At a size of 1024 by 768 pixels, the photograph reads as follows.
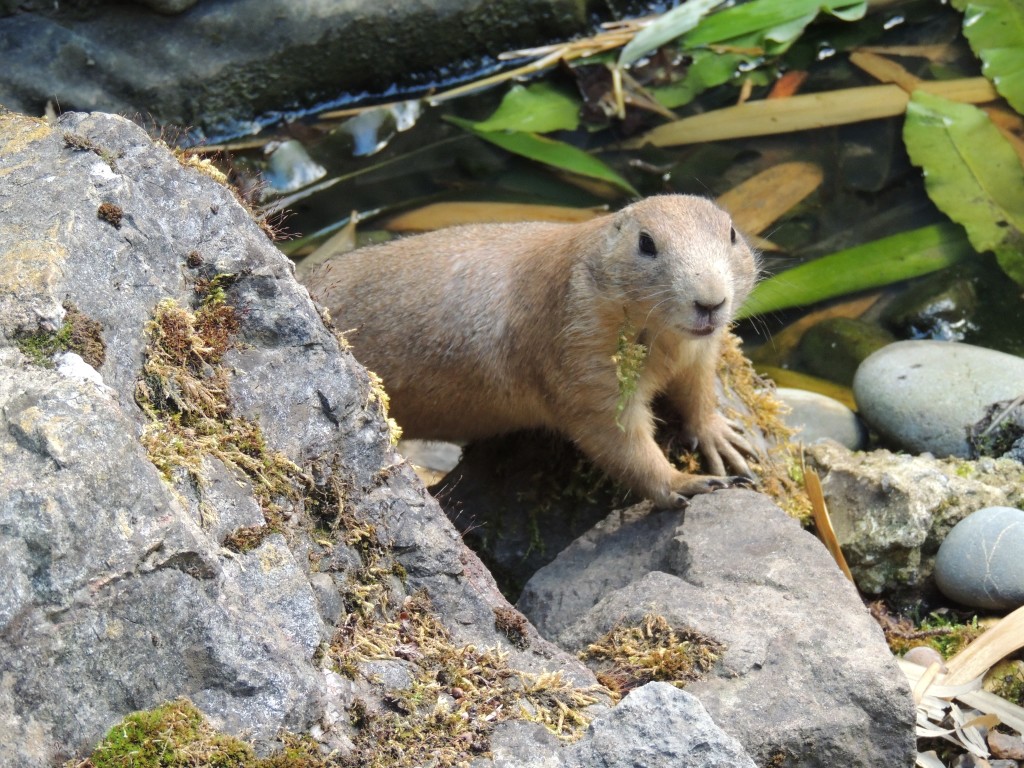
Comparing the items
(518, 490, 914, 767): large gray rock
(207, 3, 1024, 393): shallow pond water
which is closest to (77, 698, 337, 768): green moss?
(518, 490, 914, 767): large gray rock

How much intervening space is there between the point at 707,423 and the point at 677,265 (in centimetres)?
135

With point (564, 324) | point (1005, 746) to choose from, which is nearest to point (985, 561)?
point (1005, 746)

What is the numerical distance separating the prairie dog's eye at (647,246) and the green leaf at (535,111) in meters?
5.70

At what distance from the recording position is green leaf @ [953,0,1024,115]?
11219mm

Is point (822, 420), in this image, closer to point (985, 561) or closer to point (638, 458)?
point (985, 561)

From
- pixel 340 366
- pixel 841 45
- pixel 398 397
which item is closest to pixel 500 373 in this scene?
pixel 398 397

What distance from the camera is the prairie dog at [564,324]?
623cm

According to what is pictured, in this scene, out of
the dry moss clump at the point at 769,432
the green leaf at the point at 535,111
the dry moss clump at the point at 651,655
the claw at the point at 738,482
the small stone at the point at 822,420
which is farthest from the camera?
the green leaf at the point at 535,111

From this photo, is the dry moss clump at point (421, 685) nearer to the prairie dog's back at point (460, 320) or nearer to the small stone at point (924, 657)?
the small stone at point (924, 657)

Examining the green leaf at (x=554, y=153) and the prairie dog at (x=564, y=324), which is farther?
the green leaf at (x=554, y=153)

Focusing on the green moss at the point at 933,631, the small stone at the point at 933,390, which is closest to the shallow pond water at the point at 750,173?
the small stone at the point at 933,390

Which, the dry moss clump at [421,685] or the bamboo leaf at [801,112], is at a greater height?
the dry moss clump at [421,685]

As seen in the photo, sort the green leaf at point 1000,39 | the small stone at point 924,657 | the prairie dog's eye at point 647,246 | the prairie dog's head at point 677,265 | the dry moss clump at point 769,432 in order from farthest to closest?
the green leaf at point 1000,39 < the dry moss clump at point 769,432 < the prairie dog's eye at point 647,246 < the small stone at point 924,657 < the prairie dog's head at point 677,265

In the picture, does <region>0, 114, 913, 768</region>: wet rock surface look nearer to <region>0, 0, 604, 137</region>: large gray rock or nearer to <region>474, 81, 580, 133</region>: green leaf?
<region>474, 81, 580, 133</region>: green leaf
